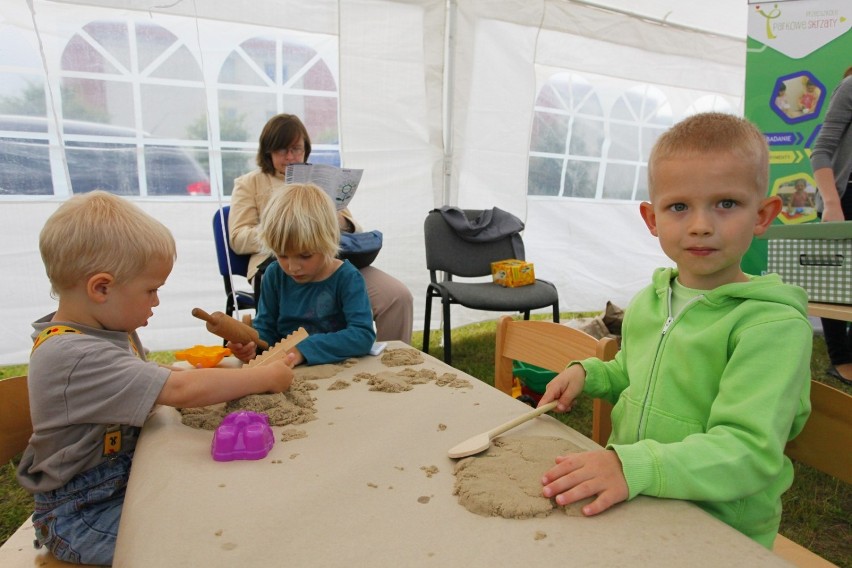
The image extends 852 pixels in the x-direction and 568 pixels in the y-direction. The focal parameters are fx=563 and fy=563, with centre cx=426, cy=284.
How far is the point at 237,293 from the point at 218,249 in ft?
0.89

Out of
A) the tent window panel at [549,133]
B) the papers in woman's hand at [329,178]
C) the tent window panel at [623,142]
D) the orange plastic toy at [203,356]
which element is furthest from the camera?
the tent window panel at [623,142]

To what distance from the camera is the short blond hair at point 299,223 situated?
168 cm

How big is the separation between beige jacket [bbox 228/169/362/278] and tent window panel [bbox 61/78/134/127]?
107cm

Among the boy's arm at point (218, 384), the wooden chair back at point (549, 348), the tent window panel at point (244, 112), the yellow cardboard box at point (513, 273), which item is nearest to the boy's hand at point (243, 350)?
the boy's arm at point (218, 384)

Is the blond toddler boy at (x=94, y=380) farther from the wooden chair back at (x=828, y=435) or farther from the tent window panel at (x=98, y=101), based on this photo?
the tent window panel at (x=98, y=101)

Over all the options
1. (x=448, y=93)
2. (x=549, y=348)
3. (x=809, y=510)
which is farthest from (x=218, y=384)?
(x=448, y=93)

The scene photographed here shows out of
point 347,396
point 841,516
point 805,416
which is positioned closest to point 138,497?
point 347,396

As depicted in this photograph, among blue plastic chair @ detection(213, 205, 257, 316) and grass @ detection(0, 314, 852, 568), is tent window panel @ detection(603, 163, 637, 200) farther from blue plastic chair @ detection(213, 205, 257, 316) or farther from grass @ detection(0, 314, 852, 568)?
blue plastic chair @ detection(213, 205, 257, 316)

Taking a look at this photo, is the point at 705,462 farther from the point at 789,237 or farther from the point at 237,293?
the point at 237,293

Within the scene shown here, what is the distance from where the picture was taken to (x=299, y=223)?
168cm

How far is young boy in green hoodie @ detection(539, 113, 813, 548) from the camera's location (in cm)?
75

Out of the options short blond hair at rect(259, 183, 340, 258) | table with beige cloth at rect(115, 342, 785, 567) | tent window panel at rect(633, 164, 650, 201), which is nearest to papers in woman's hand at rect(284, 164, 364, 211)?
short blond hair at rect(259, 183, 340, 258)

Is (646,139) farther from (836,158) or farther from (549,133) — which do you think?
(836,158)

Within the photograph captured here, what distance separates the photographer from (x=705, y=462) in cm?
75
